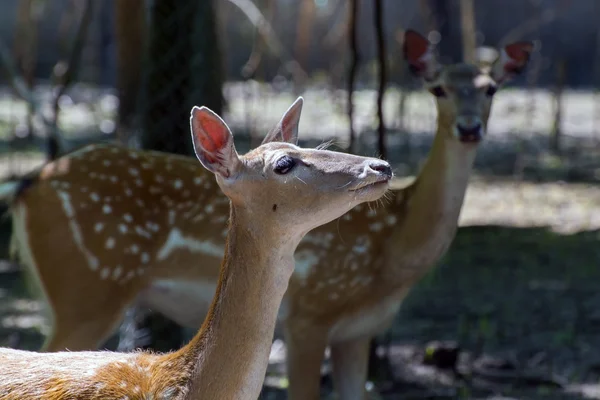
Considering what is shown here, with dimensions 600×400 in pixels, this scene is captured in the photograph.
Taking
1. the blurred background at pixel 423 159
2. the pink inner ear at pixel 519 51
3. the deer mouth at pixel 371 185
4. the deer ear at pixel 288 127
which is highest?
the pink inner ear at pixel 519 51

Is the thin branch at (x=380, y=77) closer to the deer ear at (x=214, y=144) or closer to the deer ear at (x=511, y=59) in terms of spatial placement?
the deer ear at (x=511, y=59)

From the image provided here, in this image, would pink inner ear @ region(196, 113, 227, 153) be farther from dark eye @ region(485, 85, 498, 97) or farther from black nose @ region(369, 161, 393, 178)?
dark eye @ region(485, 85, 498, 97)

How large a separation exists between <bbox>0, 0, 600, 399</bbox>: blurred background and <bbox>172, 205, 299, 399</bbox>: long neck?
9.51 ft

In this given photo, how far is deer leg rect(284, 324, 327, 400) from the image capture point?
5.24 m

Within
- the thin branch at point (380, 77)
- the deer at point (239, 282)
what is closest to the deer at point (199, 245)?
the thin branch at point (380, 77)

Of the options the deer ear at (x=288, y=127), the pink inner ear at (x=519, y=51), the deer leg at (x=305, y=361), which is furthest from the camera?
the pink inner ear at (x=519, y=51)

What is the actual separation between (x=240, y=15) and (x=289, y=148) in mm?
17372

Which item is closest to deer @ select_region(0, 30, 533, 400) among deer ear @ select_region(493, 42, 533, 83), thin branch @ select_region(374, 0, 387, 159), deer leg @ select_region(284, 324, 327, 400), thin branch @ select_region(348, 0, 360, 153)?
deer leg @ select_region(284, 324, 327, 400)

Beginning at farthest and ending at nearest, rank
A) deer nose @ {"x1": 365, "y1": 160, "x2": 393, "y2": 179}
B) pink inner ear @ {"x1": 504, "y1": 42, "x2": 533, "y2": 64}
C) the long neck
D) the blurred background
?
the blurred background, pink inner ear @ {"x1": 504, "y1": 42, "x2": 533, "y2": 64}, the long neck, deer nose @ {"x1": 365, "y1": 160, "x2": 393, "y2": 179}

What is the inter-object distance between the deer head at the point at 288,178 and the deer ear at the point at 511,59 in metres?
2.67

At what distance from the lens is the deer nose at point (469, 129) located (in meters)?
5.27

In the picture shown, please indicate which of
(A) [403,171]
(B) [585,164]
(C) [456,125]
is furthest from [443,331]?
(B) [585,164]

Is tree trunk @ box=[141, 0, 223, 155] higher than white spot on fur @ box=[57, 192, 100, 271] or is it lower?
higher

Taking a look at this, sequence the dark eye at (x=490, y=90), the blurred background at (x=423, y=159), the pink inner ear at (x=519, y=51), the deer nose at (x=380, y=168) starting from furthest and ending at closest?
the blurred background at (x=423, y=159)
the pink inner ear at (x=519, y=51)
the dark eye at (x=490, y=90)
the deer nose at (x=380, y=168)
